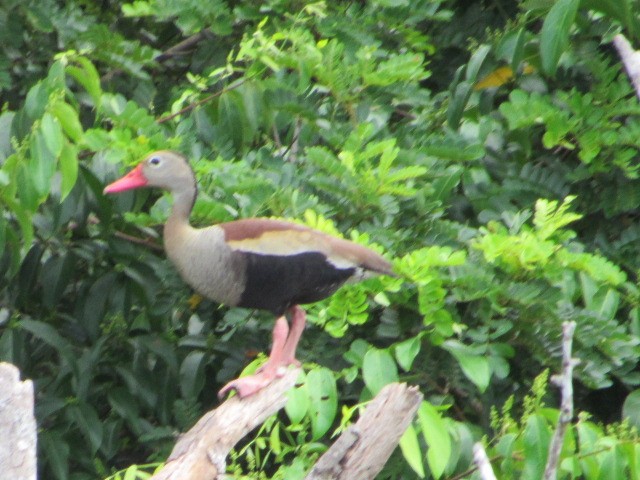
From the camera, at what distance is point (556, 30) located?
3.82 meters

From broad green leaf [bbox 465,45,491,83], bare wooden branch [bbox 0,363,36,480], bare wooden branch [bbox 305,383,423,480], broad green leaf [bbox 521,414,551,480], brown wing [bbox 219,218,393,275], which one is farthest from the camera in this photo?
broad green leaf [bbox 465,45,491,83]

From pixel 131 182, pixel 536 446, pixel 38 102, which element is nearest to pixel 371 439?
pixel 536 446

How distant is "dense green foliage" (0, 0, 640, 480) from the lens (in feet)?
12.1

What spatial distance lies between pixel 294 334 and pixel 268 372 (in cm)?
20

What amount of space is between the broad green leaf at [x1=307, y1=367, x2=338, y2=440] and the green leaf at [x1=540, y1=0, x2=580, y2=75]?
1180mm

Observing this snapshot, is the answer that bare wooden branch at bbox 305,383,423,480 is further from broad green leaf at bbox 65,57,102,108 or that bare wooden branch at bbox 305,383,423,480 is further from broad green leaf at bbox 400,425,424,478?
broad green leaf at bbox 65,57,102,108

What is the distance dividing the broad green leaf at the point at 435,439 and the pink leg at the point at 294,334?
0.49 m

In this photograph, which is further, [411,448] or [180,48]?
[180,48]

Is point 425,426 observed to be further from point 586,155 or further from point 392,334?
point 586,155

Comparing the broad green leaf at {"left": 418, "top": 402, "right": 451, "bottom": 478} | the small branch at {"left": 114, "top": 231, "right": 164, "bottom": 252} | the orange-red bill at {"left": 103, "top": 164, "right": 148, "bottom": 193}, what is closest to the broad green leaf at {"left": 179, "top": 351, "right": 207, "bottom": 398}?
the small branch at {"left": 114, "top": 231, "right": 164, "bottom": 252}

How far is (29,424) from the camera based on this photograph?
2.25 m

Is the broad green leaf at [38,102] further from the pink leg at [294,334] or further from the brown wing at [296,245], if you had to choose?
the pink leg at [294,334]

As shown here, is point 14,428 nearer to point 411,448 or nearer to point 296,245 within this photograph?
point 411,448

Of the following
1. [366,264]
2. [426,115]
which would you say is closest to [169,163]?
[366,264]
